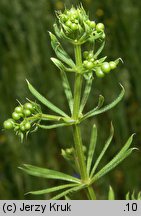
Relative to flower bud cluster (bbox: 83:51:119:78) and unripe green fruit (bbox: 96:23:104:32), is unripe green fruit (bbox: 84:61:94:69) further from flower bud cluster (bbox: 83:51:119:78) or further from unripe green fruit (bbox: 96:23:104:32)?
unripe green fruit (bbox: 96:23:104:32)

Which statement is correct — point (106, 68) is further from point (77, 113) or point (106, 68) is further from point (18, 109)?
point (18, 109)

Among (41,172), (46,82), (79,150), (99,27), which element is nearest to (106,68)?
(99,27)

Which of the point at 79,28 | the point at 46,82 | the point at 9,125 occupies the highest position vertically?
the point at 46,82

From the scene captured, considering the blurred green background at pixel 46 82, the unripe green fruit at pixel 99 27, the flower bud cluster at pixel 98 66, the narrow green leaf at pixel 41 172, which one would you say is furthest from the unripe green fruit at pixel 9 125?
the blurred green background at pixel 46 82

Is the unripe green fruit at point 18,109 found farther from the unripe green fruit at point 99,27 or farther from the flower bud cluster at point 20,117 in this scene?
the unripe green fruit at point 99,27

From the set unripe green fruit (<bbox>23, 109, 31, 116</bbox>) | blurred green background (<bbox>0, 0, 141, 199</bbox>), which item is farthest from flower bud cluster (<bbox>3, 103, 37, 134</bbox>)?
blurred green background (<bbox>0, 0, 141, 199</bbox>)

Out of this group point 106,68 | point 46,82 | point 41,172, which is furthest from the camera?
point 46,82

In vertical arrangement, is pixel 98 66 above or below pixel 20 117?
above
